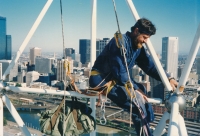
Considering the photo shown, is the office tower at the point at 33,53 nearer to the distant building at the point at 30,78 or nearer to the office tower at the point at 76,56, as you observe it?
the office tower at the point at 76,56

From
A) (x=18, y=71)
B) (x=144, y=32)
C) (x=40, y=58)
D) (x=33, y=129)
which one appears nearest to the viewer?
(x=144, y=32)

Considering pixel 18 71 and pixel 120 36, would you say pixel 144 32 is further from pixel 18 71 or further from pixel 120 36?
pixel 18 71

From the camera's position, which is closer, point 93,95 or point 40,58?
point 93,95

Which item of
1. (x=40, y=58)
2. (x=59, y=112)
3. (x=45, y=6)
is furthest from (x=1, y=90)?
(x=40, y=58)

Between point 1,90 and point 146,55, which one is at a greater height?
point 146,55

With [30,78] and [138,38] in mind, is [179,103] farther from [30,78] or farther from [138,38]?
[30,78]

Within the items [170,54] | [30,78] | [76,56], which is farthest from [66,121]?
[76,56]

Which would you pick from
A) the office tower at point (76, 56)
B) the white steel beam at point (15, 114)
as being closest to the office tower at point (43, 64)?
the office tower at point (76, 56)
